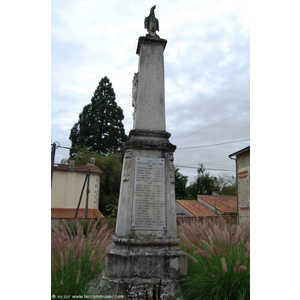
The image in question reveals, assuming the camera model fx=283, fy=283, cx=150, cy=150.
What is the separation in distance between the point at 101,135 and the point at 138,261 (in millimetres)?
30038

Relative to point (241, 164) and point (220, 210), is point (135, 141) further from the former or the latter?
point (220, 210)

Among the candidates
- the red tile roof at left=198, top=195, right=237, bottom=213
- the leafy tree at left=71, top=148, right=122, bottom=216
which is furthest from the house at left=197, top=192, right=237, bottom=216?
the leafy tree at left=71, top=148, right=122, bottom=216

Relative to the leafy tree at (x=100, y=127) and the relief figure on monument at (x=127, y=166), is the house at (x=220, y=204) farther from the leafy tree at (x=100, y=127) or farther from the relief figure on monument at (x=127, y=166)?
the relief figure on monument at (x=127, y=166)

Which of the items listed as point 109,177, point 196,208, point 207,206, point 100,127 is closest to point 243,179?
point 196,208

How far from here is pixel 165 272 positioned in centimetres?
431

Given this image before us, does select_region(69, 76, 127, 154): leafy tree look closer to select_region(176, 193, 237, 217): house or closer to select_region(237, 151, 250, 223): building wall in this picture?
select_region(176, 193, 237, 217): house

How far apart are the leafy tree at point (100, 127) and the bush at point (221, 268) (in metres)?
29.7

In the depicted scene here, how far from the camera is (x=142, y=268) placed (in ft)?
14.1

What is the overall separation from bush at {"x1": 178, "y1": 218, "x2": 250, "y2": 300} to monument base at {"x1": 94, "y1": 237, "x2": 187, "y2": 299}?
274 mm

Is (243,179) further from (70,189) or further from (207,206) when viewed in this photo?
(70,189)

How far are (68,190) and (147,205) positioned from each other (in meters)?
20.8

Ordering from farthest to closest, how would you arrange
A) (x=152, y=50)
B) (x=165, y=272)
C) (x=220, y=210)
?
(x=220, y=210), (x=152, y=50), (x=165, y=272)

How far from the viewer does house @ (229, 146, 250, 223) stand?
16797 mm

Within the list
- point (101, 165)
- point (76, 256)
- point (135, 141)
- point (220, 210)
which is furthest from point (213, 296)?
point (101, 165)
